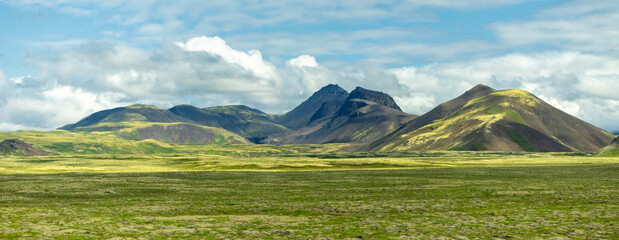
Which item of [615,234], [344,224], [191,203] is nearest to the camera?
[615,234]

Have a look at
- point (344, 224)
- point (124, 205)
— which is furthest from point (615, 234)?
point (124, 205)

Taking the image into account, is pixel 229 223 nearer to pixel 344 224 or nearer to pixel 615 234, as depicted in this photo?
pixel 344 224

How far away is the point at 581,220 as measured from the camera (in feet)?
129

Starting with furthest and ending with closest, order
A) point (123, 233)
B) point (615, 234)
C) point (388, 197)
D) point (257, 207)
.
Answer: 1. point (388, 197)
2. point (257, 207)
3. point (123, 233)
4. point (615, 234)

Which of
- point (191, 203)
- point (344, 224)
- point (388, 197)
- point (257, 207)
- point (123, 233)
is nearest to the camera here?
point (123, 233)

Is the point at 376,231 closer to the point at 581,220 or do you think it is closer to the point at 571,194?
the point at 581,220

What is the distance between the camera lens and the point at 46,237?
1297 inches

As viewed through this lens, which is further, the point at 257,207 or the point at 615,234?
Answer: the point at 257,207

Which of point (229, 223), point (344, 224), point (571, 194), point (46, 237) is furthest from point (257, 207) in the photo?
point (571, 194)

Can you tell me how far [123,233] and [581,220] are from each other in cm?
3374

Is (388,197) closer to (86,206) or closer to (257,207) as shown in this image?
(257,207)

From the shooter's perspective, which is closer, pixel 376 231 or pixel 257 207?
pixel 376 231

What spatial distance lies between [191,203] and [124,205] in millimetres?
7046

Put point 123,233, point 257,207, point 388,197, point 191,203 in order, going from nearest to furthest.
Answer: point 123,233 < point 257,207 < point 191,203 < point 388,197
